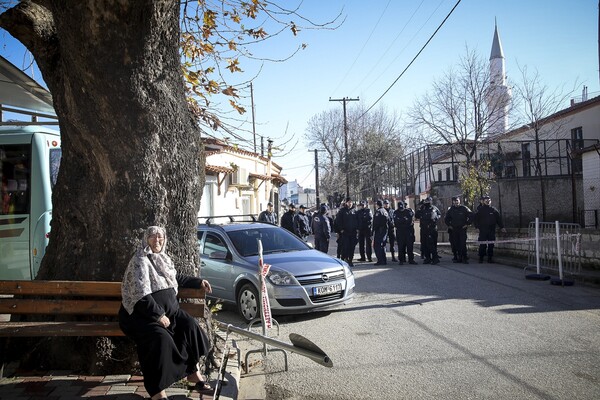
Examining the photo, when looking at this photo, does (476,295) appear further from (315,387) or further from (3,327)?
(3,327)

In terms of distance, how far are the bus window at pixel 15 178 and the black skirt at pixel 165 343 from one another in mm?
6604

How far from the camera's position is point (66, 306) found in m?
4.62

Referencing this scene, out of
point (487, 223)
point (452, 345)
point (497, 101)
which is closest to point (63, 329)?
point (452, 345)

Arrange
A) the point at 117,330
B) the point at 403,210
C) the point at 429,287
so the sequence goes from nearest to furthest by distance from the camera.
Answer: the point at 117,330 → the point at 429,287 → the point at 403,210

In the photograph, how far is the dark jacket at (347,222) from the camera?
15.2 metres

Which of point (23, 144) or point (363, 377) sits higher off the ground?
point (23, 144)

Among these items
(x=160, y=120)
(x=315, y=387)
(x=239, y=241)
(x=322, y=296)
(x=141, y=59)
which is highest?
(x=141, y=59)

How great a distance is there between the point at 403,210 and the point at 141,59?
435 inches

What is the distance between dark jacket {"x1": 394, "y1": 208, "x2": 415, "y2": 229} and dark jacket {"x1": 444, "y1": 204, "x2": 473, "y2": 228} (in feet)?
3.84

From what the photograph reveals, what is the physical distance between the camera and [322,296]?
7719 millimetres

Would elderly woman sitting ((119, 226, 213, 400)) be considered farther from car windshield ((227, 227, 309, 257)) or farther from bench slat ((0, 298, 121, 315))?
car windshield ((227, 227, 309, 257))

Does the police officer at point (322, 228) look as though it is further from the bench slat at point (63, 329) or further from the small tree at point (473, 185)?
the bench slat at point (63, 329)

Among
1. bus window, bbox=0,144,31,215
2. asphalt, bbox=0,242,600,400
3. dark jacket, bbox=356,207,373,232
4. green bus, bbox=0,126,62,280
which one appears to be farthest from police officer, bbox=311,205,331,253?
asphalt, bbox=0,242,600,400

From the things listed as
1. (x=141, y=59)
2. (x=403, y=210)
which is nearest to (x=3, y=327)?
(x=141, y=59)
